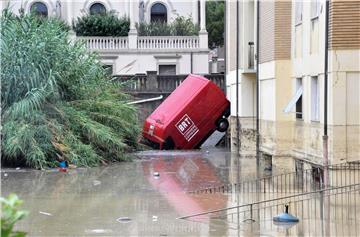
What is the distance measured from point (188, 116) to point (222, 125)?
215 cm

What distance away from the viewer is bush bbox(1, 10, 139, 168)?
2094 cm

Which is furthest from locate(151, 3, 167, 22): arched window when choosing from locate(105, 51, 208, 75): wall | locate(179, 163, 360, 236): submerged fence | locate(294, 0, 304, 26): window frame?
locate(179, 163, 360, 236): submerged fence

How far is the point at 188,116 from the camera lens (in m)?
27.7

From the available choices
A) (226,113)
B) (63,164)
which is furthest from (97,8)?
(63,164)

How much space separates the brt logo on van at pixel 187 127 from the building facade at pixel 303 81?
8.37 feet

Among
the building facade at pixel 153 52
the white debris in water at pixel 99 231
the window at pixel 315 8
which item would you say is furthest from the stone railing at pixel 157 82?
the white debris in water at pixel 99 231

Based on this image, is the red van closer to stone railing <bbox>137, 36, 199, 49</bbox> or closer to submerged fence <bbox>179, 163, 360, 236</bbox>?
submerged fence <bbox>179, 163, 360, 236</bbox>

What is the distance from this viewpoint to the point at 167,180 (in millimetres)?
18172

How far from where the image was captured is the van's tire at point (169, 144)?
28.0 m

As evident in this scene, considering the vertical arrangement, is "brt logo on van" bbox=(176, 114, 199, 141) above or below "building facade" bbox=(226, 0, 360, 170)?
below

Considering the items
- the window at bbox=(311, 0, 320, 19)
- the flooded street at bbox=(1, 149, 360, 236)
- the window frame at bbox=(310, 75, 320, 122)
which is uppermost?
the window at bbox=(311, 0, 320, 19)

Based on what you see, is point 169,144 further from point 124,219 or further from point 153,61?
point 153,61

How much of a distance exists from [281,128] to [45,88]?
7.49m

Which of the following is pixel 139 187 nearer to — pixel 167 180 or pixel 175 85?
pixel 167 180
